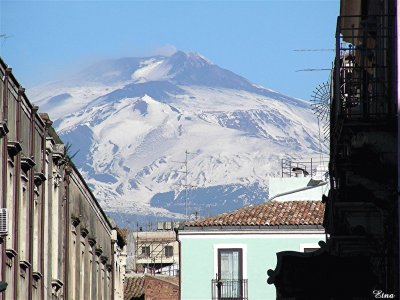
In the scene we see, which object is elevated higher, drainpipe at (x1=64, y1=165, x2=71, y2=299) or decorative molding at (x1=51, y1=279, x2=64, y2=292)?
drainpipe at (x1=64, y1=165, x2=71, y2=299)

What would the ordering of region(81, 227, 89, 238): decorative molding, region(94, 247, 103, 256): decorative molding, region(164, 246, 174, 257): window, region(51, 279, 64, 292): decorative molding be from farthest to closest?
1. region(164, 246, 174, 257): window
2. region(94, 247, 103, 256): decorative molding
3. region(81, 227, 89, 238): decorative molding
4. region(51, 279, 64, 292): decorative molding

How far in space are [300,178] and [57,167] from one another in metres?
32.6

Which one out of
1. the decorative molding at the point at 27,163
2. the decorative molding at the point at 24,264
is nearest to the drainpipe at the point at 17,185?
the decorative molding at the point at 27,163

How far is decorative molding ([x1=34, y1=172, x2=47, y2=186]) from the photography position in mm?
39438

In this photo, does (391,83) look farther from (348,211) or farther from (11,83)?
(11,83)

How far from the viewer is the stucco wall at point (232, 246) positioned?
211 feet

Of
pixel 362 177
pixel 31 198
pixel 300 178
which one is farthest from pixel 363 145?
pixel 300 178

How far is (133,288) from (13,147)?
5839 cm

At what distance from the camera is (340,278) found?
24.3 metres

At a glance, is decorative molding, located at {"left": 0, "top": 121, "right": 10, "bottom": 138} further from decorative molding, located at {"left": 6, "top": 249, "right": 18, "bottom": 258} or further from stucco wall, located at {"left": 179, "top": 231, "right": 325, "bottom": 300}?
stucco wall, located at {"left": 179, "top": 231, "right": 325, "bottom": 300}

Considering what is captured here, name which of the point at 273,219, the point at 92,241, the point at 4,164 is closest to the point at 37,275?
the point at 4,164

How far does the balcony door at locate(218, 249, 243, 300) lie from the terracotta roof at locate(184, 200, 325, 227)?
111 cm

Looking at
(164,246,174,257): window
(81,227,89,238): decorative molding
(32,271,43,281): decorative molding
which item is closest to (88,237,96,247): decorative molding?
(81,227,89,238): decorative molding

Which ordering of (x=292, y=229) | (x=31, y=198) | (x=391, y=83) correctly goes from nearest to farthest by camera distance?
(x=391, y=83)
(x=31, y=198)
(x=292, y=229)
